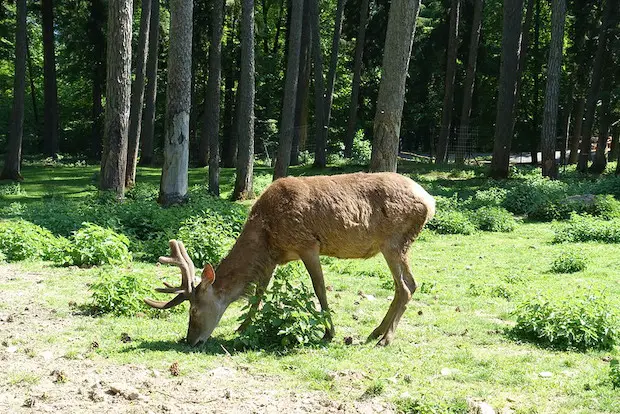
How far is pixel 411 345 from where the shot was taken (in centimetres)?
738

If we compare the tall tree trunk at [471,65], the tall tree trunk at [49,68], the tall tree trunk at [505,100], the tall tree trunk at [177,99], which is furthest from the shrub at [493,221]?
the tall tree trunk at [49,68]

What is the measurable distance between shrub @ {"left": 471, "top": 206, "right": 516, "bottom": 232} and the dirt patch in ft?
39.7

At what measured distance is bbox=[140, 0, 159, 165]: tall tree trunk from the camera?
28.9 m

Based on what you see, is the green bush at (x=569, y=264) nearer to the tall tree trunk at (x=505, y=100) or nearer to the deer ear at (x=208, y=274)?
the deer ear at (x=208, y=274)

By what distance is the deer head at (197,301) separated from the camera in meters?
7.11

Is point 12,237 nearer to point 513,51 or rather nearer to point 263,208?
point 263,208

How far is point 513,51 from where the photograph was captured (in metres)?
26.5

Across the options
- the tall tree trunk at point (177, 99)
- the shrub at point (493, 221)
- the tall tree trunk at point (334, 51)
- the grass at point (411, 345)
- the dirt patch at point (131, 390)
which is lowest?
the dirt patch at point (131, 390)

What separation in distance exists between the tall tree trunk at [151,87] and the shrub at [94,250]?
19.6 m

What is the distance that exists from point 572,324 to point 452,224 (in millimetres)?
9528

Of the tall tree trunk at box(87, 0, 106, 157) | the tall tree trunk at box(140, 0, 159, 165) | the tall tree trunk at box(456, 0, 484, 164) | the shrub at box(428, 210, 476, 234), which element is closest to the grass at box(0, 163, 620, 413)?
the shrub at box(428, 210, 476, 234)

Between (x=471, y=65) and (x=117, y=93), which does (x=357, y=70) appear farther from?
(x=117, y=93)

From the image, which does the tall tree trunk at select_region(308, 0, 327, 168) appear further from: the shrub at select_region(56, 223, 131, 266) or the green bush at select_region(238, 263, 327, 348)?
the green bush at select_region(238, 263, 327, 348)

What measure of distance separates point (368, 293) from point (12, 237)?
6310 mm
